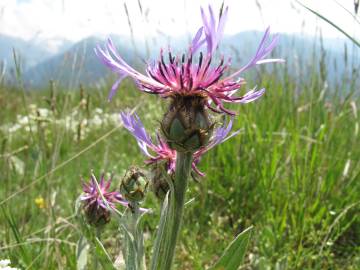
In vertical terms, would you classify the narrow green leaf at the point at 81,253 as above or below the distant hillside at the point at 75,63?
below

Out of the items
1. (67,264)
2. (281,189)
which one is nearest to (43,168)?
(67,264)

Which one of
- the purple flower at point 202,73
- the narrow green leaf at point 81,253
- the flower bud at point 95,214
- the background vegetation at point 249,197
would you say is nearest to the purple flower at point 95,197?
the flower bud at point 95,214

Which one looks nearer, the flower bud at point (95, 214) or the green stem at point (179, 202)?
the green stem at point (179, 202)

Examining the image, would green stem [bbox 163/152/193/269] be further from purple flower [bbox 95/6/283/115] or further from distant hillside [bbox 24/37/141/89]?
distant hillside [bbox 24/37/141/89]

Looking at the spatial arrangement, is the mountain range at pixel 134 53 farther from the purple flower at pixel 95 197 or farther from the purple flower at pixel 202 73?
the purple flower at pixel 95 197

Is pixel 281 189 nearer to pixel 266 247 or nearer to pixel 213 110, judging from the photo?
pixel 266 247

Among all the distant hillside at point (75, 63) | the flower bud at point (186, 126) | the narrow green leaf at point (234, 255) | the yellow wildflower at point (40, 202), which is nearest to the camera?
the flower bud at point (186, 126)
